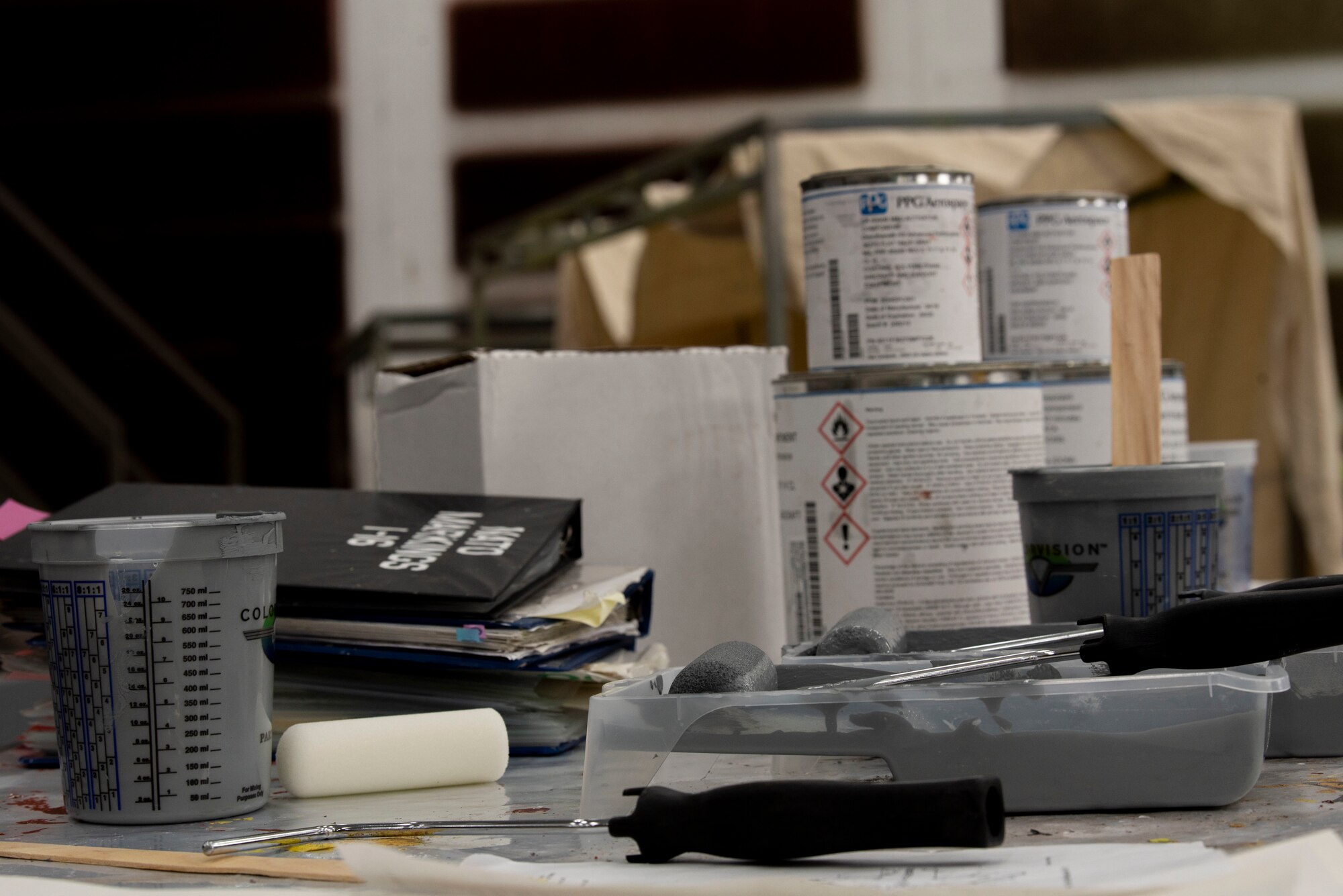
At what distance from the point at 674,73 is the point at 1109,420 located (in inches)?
149

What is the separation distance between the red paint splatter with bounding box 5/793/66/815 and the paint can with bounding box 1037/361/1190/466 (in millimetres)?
661

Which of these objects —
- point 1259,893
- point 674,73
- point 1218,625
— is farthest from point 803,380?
point 674,73

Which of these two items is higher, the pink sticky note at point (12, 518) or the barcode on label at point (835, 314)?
the barcode on label at point (835, 314)

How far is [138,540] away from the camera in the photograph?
586mm

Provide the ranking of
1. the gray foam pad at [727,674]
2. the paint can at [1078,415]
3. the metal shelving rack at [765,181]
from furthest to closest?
the metal shelving rack at [765,181] → the paint can at [1078,415] → the gray foam pad at [727,674]

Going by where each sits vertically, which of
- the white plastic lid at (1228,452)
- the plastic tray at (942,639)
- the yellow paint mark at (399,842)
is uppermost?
the white plastic lid at (1228,452)

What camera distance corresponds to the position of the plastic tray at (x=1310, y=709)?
0.63 metres

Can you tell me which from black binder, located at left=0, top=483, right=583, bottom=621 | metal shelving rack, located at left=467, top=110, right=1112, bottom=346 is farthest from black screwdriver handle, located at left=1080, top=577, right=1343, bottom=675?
metal shelving rack, located at left=467, top=110, right=1112, bottom=346

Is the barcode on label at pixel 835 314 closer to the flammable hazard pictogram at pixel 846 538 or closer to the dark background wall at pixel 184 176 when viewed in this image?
the flammable hazard pictogram at pixel 846 538

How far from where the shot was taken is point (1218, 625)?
0.56 meters

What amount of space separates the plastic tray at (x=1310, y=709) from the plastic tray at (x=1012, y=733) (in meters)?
0.07

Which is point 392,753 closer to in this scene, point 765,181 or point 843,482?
point 843,482

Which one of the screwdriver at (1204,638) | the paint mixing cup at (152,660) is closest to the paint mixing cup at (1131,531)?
the screwdriver at (1204,638)

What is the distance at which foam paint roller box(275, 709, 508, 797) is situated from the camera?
65 centimetres
